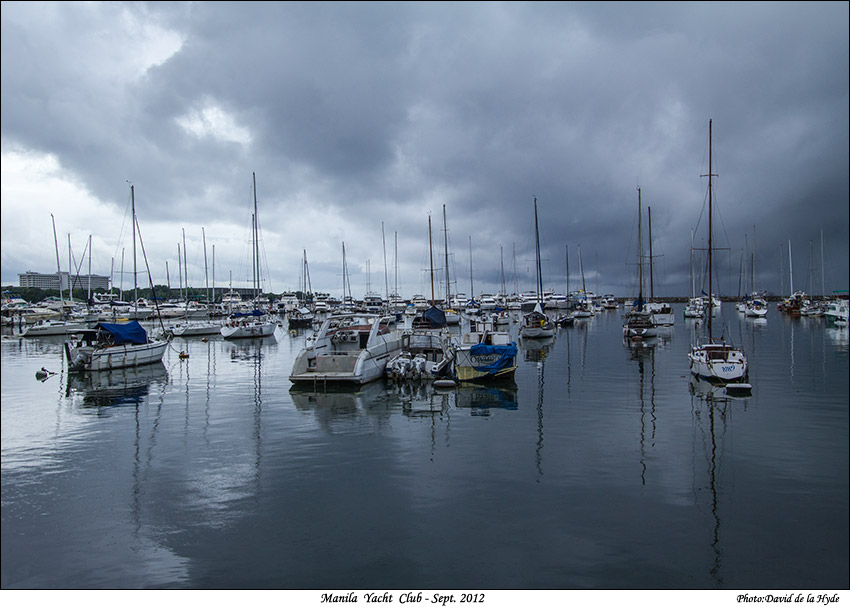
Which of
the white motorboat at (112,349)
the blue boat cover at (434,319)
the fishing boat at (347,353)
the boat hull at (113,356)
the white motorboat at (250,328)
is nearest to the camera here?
the fishing boat at (347,353)

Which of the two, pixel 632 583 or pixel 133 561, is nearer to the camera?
pixel 632 583

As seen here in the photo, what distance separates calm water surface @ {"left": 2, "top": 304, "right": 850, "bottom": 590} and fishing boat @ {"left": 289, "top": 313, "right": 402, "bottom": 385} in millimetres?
1972

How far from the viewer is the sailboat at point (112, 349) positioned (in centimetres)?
3556

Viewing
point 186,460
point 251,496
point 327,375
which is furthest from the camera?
point 327,375

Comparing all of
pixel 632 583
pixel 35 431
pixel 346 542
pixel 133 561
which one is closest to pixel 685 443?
pixel 632 583

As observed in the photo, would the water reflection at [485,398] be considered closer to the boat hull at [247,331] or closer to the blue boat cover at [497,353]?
the blue boat cover at [497,353]

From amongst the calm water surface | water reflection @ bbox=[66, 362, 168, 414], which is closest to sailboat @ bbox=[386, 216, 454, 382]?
the calm water surface

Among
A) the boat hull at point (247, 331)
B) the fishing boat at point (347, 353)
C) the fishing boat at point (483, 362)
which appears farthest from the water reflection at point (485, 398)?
the boat hull at point (247, 331)

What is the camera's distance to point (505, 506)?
12266 mm

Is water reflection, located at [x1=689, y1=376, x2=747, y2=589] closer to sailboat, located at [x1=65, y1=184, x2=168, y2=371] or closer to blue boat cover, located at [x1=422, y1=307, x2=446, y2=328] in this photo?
blue boat cover, located at [x1=422, y1=307, x2=446, y2=328]

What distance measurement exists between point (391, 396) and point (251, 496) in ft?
45.9

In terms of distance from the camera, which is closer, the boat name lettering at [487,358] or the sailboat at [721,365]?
the sailboat at [721,365]

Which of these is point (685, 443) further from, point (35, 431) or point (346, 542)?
point (35, 431)

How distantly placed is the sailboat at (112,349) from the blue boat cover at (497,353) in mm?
25084
